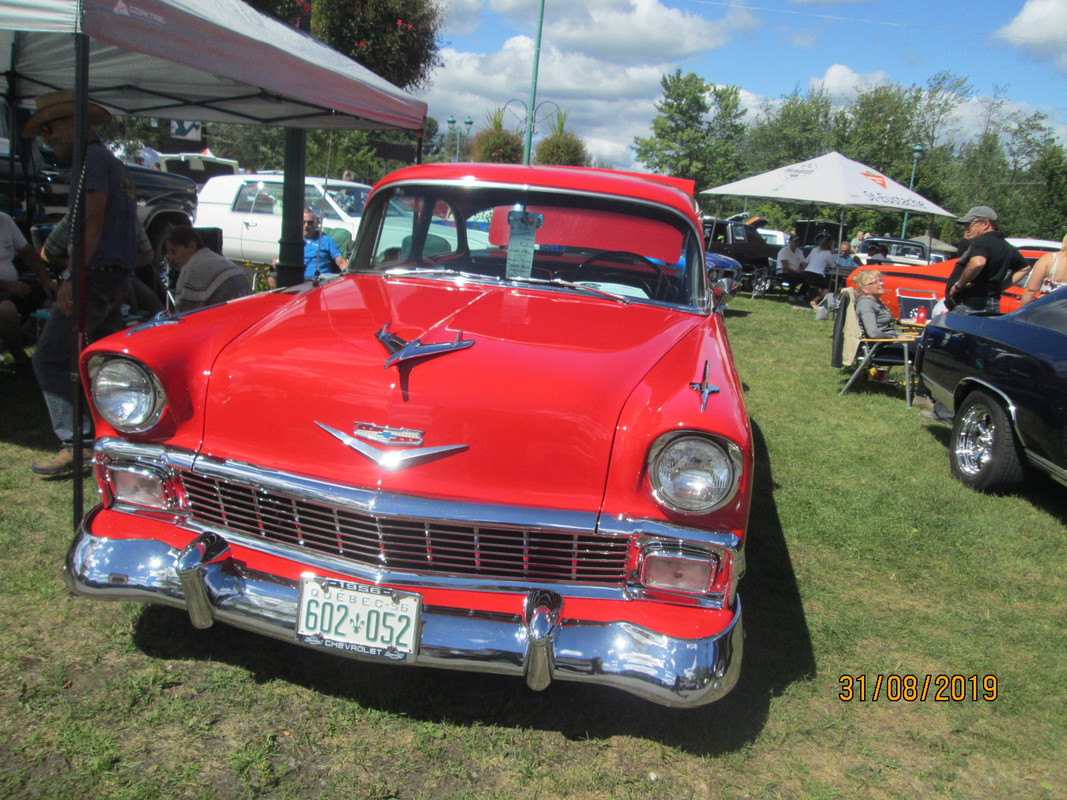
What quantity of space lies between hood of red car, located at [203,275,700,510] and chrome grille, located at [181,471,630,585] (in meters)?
0.10

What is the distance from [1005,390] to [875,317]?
9.81 feet

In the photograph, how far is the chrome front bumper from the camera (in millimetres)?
→ 2059

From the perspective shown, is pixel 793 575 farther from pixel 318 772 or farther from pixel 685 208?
pixel 318 772

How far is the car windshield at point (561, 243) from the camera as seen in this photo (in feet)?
10.8

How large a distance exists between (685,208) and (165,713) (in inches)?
112

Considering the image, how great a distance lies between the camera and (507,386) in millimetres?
2203

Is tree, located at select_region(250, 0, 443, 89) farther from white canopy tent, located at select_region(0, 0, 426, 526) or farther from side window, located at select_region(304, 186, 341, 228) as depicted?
white canopy tent, located at select_region(0, 0, 426, 526)

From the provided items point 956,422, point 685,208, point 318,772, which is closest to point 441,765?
point 318,772

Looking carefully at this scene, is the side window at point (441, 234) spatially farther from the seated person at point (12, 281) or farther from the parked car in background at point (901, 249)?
the parked car in background at point (901, 249)

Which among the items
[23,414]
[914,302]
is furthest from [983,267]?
[23,414]

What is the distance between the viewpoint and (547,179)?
337cm

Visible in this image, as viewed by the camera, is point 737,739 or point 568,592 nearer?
point 568,592

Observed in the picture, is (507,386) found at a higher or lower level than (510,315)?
lower
